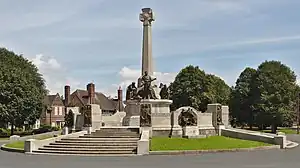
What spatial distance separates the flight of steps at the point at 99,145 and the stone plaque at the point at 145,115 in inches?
35.0

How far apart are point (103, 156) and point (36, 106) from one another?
127 feet

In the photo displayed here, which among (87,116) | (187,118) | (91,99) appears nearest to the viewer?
(187,118)

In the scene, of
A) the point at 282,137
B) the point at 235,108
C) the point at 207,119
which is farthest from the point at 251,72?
the point at 282,137

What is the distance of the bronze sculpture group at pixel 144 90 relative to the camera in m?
42.2

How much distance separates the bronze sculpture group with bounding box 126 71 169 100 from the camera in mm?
42188

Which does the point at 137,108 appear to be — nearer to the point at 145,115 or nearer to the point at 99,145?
the point at 145,115

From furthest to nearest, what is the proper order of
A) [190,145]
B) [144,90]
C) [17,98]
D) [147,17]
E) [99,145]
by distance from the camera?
[17,98] < [147,17] < [144,90] < [190,145] < [99,145]

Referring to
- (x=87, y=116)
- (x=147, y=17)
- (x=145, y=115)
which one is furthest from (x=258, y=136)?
(x=147, y=17)

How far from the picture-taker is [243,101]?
82438 mm

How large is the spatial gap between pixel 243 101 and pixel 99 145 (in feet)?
182

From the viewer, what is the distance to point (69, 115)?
4334cm

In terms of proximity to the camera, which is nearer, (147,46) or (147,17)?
(147,46)

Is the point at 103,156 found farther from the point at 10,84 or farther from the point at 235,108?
the point at 235,108

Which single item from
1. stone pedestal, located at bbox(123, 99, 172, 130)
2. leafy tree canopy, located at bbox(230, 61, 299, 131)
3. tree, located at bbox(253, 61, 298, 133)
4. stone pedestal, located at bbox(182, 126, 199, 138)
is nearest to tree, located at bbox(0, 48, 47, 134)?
stone pedestal, located at bbox(123, 99, 172, 130)
